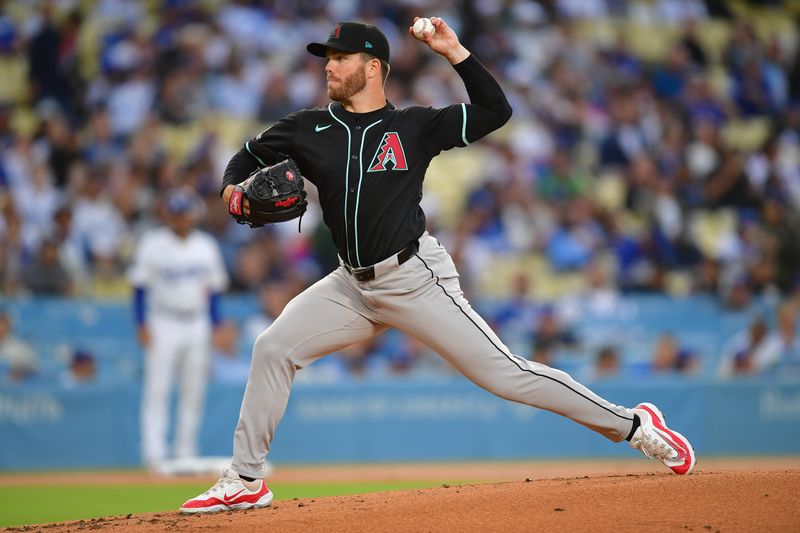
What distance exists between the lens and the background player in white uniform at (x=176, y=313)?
30.6ft

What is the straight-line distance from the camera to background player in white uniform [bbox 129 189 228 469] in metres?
9.31

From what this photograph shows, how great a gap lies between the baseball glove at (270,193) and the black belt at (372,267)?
16.2 inches

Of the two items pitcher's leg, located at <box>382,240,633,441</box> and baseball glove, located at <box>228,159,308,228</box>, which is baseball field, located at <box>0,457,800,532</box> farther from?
baseball glove, located at <box>228,159,308,228</box>

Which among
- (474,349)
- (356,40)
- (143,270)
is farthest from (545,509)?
(143,270)

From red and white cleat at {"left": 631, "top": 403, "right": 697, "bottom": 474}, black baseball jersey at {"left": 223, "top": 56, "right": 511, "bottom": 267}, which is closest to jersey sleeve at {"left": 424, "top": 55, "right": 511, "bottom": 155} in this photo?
black baseball jersey at {"left": 223, "top": 56, "right": 511, "bottom": 267}

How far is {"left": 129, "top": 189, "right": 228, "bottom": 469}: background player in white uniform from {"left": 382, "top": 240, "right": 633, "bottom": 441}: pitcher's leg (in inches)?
190

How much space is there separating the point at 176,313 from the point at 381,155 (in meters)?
5.13

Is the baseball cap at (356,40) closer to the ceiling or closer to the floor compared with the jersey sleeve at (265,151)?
closer to the ceiling

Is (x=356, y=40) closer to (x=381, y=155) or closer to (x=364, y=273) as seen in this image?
(x=381, y=155)

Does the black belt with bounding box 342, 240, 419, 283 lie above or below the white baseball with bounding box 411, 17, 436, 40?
below

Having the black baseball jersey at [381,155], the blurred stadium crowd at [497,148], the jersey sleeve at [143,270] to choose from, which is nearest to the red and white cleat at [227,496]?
the black baseball jersey at [381,155]

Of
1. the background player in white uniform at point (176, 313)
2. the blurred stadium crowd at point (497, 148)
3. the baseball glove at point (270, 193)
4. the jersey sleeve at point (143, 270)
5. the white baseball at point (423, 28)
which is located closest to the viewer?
the white baseball at point (423, 28)

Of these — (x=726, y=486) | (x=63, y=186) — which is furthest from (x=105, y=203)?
(x=726, y=486)

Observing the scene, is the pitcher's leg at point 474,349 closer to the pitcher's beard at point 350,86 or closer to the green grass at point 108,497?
the pitcher's beard at point 350,86
